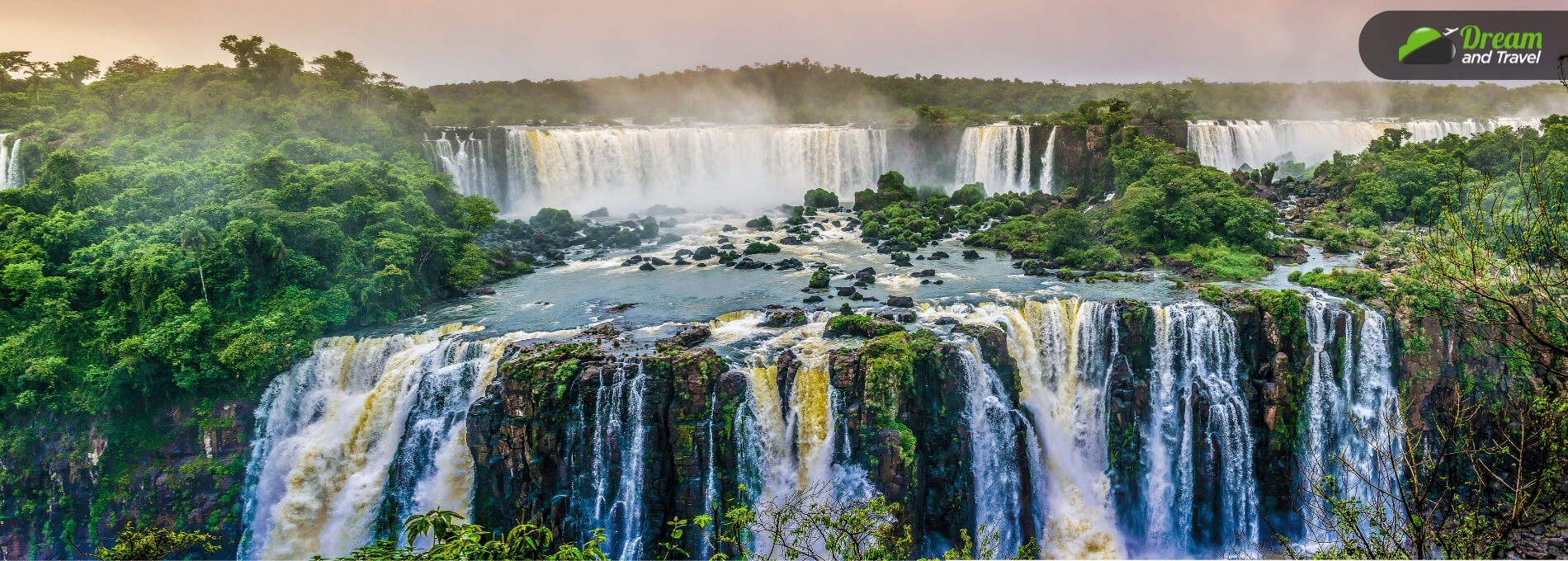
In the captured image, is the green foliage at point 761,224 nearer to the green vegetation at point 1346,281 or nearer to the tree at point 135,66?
the green vegetation at point 1346,281

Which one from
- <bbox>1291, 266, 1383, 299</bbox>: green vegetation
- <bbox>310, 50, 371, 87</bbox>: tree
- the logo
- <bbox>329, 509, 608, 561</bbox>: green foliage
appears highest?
<bbox>310, 50, 371, 87</bbox>: tree

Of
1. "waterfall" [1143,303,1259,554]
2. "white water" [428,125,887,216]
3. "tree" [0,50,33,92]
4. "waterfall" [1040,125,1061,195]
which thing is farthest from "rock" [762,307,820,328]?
"tree" [0,50,33,92]


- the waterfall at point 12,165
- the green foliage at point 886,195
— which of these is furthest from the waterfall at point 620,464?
the waterfall at point 12,165

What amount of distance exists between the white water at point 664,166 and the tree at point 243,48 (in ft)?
30.0

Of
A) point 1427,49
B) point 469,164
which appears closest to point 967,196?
point 1427,49

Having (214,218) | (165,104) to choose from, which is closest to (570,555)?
(214,218)

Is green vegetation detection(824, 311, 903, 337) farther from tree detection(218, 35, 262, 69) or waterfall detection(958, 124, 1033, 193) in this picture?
tree detection(218, 35, 262, 69)

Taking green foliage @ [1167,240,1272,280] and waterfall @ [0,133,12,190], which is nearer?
green foliage @ [1167,240,1272,280]

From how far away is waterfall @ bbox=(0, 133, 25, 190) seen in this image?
26547 millimetres

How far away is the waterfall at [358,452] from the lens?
17.1 metres

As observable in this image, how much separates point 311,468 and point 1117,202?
2653 centimetres

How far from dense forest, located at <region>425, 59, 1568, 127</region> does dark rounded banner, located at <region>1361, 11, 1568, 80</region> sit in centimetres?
3563

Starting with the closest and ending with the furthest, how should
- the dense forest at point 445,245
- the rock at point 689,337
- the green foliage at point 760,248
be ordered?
the dense forest at point 445,245 → the rock at point 689,337 → the green foliage at point 760,248

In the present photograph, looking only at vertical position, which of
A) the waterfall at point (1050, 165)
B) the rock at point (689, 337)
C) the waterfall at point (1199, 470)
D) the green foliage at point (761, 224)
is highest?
the waterfall at point (1050, 165)
